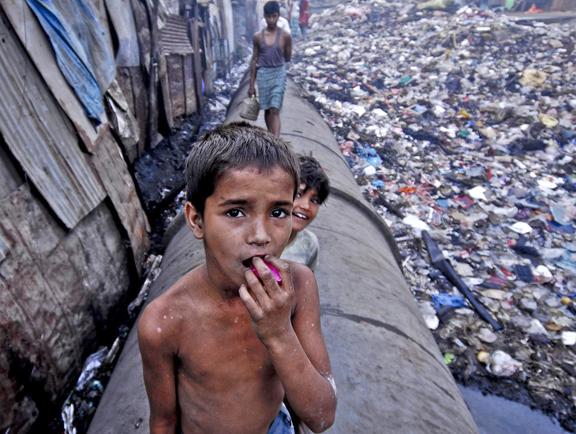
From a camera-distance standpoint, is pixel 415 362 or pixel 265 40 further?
pixel 265 40

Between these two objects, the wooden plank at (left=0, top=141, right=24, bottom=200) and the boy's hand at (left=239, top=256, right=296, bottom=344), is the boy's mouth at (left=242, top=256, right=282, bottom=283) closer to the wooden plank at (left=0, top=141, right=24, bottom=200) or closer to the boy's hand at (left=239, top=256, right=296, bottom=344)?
the boy's hand at (left=239, top=256, right=296, bottom=344)

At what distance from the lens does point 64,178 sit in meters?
2.35

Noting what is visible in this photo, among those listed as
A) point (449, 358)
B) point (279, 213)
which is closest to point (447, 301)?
point (449, 358)

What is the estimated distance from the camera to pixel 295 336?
845mm

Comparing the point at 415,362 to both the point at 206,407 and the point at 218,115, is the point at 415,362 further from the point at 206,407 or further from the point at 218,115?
the point at 218,115

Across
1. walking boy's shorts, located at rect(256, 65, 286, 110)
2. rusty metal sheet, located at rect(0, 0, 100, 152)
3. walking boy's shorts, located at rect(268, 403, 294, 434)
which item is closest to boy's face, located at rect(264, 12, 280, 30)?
walking boy's shorts, located at rect(256, 65, 286, 110)

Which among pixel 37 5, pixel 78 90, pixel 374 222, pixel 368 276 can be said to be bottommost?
pixel 374 222

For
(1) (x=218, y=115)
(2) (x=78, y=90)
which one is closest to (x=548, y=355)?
(2) (x=78, y=90)

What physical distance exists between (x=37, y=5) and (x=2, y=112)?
0.77m

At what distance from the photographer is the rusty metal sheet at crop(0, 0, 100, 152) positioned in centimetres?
212

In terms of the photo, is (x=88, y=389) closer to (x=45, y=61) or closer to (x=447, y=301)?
(x=45, y=61)

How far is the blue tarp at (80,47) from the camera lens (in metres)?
2.37

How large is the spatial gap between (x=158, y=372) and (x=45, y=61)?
7.03 ft

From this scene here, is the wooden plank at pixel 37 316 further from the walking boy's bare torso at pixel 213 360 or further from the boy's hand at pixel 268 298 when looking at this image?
the boy's hand at pixel 268 298
